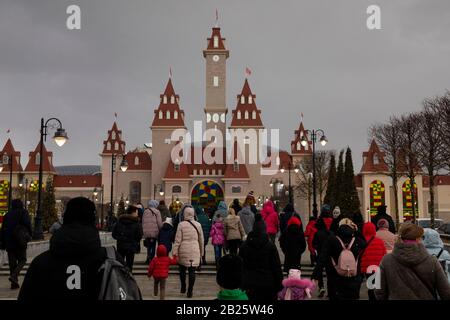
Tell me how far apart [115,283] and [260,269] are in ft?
11.9

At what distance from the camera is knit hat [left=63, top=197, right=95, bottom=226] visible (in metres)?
4.13

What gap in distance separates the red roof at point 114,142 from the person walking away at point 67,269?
82499 mm

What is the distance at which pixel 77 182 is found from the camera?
89.5m

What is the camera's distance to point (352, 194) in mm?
A: 38281

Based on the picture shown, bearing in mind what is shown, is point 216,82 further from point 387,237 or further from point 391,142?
point 387,237

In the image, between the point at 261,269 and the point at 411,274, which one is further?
the point at 261,269

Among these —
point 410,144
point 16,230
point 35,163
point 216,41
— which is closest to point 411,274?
point 16,230

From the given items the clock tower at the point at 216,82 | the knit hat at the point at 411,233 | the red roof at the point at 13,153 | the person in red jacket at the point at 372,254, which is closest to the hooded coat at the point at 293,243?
the person in red jacket at the point at 372,254

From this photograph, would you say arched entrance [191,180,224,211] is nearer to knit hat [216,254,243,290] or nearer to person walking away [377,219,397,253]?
person walking away [377,219,397,253]

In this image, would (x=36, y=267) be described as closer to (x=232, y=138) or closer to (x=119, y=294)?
(x=119, y=294)

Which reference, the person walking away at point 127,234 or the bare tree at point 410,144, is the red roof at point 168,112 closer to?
the bare tree at point 410,144

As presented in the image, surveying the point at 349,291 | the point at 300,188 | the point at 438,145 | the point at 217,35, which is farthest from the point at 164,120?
the point at 349,291

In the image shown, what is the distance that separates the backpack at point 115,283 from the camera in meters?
Result: 3.70
